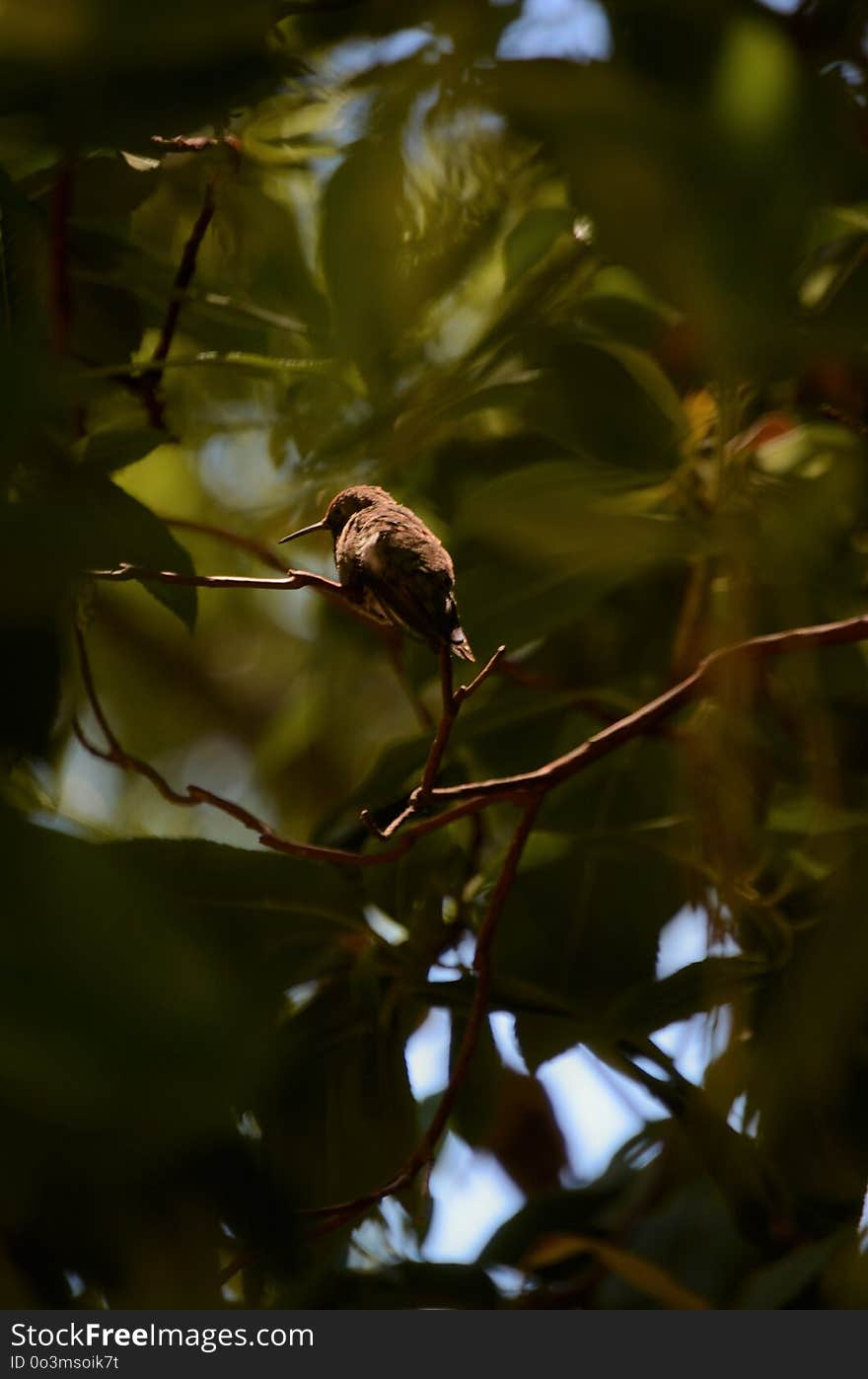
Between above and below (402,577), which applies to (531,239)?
above

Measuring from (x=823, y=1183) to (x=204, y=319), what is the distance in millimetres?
545

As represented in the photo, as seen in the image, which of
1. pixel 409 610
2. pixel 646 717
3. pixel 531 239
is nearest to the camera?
pixel 409 610

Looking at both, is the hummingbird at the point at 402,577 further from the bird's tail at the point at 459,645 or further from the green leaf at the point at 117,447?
the green leaf at the point at 117,447

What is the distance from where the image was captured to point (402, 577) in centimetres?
45

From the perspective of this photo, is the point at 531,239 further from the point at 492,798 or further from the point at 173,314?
the point at 492,798

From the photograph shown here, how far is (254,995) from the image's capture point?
20 centimetres

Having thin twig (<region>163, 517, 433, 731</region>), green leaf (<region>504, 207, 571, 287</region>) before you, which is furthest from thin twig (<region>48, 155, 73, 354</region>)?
green leaf (<region>504, 207, 571, 287</region>)

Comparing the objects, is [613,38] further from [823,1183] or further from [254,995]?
[823,1183]

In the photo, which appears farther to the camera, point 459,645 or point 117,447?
point 117,447

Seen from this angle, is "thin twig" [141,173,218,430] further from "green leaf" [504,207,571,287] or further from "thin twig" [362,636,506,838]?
"thin twig" [362,636,506,838]

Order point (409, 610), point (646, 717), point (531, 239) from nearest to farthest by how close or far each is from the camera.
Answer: point (409, 610) < point (646, 717) < point (531, 239)

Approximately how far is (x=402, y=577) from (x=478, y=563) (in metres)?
0.28

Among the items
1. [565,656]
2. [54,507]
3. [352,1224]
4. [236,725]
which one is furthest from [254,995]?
[236,725]

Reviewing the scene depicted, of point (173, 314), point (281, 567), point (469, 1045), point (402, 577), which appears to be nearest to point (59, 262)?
point (173, 314)
